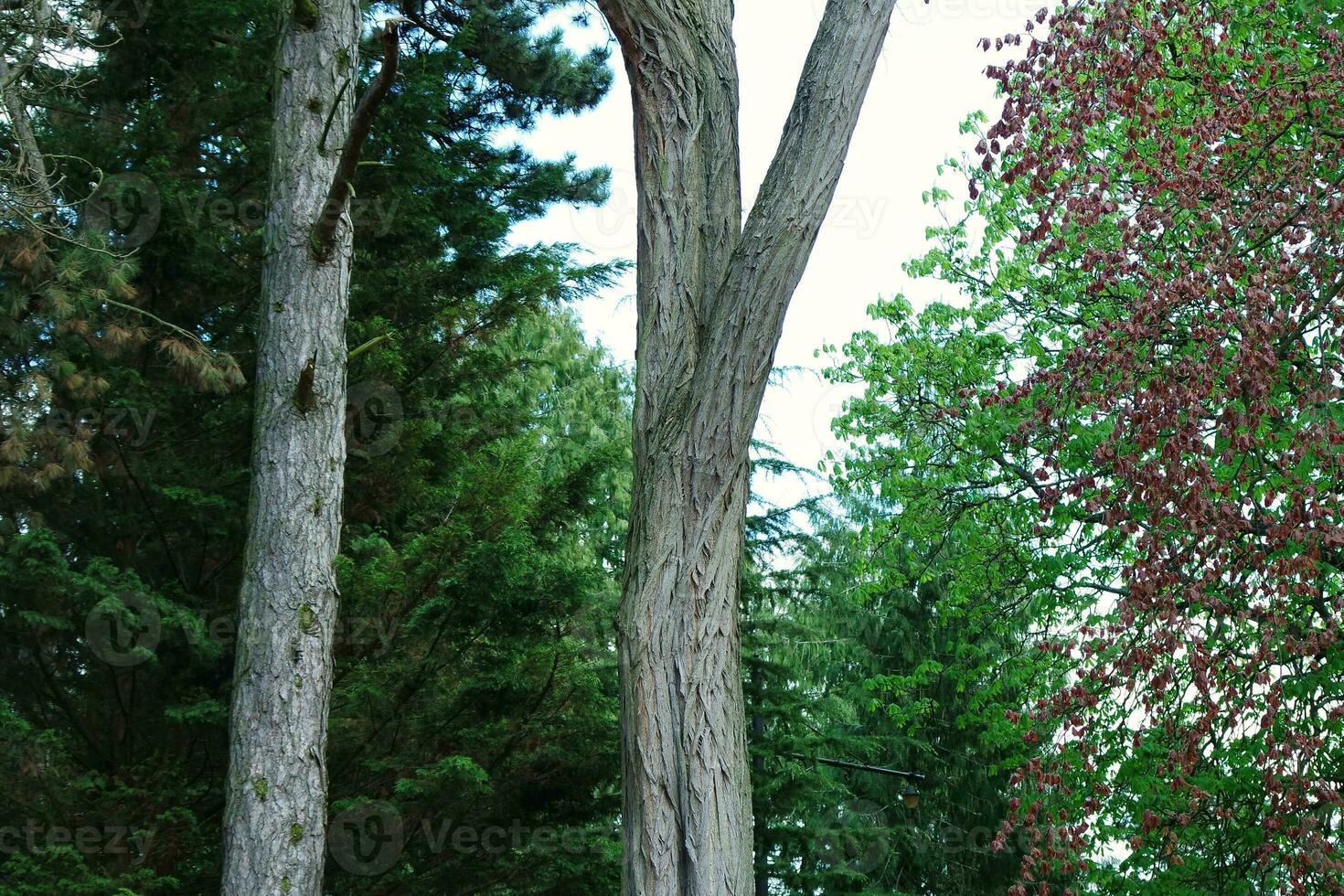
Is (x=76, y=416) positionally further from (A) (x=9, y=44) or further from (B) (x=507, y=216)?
(B) (x=507, y=216)

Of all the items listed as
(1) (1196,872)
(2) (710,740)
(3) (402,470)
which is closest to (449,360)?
(3) (402,470)

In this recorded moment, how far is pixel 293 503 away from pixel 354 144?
1.98m

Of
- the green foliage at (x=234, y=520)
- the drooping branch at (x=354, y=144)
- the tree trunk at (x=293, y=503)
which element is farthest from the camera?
the green foliage at (x=234, y=520)

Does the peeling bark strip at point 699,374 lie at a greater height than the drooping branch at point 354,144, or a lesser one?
lesser

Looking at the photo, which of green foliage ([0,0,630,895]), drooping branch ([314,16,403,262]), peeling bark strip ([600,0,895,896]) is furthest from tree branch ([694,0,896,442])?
green foliage ([0,0,630,895])

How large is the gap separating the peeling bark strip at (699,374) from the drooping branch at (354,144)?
91 cm

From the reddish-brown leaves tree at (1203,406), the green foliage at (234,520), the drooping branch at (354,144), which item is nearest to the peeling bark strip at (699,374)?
the drooping branch at (354,144)

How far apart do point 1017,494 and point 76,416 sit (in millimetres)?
10216

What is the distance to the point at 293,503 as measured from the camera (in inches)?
249

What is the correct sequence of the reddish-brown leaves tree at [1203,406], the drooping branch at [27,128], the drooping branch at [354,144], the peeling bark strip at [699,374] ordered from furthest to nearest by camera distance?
the drooping branch at [27,128] → the reddish-brown leaves tree at [1203,406] → the drooping branch at [354,144] → the peeling bark strip at [699,374]

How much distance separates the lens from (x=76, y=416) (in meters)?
7.45

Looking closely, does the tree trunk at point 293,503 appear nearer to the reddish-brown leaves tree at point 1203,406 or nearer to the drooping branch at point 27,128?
the drooping branch at point 27,128

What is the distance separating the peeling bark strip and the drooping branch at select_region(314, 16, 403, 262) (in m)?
0.91

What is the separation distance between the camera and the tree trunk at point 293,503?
19.2 ft
